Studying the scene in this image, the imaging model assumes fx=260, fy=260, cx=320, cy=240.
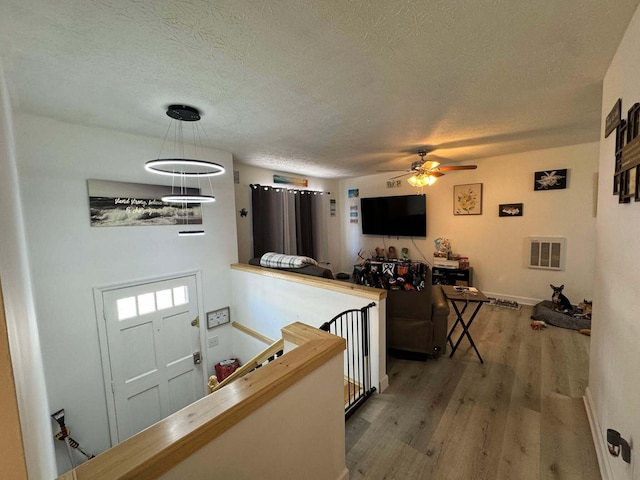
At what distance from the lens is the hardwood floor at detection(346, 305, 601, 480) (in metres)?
1.70

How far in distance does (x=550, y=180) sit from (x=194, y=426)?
214 inches

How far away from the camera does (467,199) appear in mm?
4891

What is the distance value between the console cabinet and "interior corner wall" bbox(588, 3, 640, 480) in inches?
116

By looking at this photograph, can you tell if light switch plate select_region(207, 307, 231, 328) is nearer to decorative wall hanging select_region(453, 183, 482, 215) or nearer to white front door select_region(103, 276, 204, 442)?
white front door select_region(103, 276, 204, 442)

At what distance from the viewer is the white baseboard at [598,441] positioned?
5.00 feet

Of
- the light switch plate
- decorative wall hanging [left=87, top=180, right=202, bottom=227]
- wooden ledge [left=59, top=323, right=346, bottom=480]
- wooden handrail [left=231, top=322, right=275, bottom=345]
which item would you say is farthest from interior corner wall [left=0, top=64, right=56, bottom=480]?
the light switch plate

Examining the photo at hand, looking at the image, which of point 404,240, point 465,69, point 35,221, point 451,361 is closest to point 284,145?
point 465,69

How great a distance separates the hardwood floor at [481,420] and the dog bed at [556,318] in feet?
1.58

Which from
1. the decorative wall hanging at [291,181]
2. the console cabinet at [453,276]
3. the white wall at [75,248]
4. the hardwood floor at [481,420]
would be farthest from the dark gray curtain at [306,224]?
the hardwood floor at [481,420]

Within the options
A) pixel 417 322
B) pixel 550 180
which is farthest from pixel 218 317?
pixel 550 180

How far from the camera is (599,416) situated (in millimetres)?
1756

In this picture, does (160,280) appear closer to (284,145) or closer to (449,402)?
(284,145)

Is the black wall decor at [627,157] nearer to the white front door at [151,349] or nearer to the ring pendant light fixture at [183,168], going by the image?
the ring pendant light fixture at [183,168]

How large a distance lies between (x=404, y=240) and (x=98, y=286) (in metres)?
5.24
